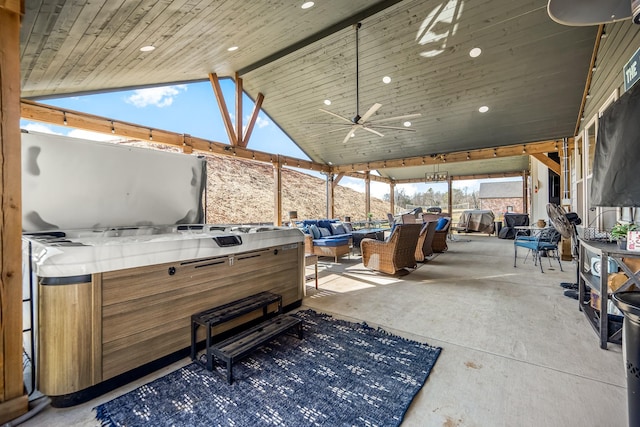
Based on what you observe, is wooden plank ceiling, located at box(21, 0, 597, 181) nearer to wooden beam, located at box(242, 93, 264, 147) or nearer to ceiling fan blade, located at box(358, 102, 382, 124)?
wooden beam, located at box(242, 93, 264, 147)

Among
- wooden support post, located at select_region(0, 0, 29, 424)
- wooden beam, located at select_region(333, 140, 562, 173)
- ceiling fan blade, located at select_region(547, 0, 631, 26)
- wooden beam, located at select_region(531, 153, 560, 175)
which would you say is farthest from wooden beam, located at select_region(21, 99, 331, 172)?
wooden beam, located at select_region(531, 153, 560, 175)

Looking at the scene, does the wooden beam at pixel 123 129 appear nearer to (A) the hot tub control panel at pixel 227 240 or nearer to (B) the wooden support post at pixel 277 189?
(B) the wooden support post at pixel 277 189

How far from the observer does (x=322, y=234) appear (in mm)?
6328

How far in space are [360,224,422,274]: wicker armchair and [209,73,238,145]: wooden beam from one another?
14.0ft

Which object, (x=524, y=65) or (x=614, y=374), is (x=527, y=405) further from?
(x=524, y=65)

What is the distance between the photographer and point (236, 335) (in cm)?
216

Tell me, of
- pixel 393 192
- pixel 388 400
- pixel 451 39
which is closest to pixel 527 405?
pixel 388 400

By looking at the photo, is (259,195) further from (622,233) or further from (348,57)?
(622,233)

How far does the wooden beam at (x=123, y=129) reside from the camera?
167 inches

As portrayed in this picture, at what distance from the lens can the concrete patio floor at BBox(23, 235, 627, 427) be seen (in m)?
1.53

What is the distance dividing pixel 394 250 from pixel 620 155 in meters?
2.76

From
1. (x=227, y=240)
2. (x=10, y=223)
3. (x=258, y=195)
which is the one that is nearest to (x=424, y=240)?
(x=227, y=240)

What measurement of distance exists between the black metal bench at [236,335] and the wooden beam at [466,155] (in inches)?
302

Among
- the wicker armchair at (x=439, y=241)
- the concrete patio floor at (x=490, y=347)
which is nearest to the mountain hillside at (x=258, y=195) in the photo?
the wicker armchair at (x=439, y=241)
